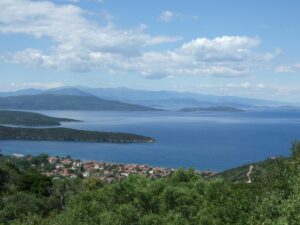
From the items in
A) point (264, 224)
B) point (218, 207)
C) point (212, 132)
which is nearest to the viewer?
point (264, 224)

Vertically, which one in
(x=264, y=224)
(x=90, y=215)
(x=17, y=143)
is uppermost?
(x=264, y=224)

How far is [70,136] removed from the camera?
483 feet

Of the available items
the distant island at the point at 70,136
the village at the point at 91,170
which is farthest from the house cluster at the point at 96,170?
the distant island at the point at 70,136

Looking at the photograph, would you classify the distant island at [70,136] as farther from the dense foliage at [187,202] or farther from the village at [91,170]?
the dense foliage at [187,202]

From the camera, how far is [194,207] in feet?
45.7

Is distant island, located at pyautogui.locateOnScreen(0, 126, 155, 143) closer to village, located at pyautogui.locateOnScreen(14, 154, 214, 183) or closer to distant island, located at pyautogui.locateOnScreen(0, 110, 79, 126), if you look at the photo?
distant island, located at pyautogui.locateOnScreen(0, 110, 79, 126)

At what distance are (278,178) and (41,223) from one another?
30.8 ft

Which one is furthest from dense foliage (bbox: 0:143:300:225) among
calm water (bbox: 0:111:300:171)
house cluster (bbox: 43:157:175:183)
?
calm water (bbox: 0:111:300:171)

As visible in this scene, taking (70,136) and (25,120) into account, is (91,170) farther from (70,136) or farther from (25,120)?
(25,120)

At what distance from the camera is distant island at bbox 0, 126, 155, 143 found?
144500 millimetres

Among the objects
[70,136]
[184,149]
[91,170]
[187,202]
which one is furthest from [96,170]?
[70,136]

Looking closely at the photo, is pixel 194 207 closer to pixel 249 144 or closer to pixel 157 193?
pixel 157 193

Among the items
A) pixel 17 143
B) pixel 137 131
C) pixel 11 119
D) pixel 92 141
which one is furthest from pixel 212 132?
pixel 11 119

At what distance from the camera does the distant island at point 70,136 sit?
14450 centimetres
